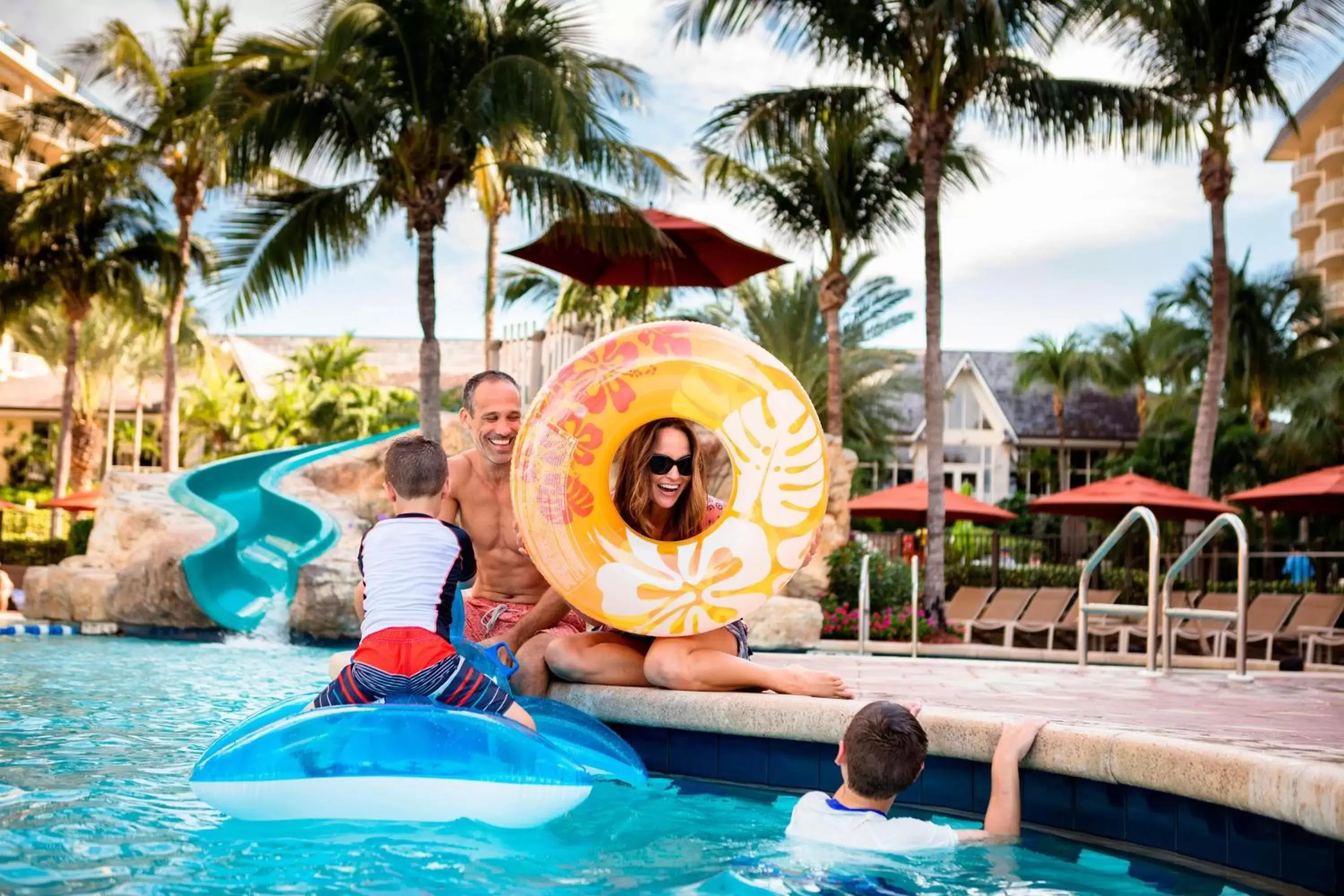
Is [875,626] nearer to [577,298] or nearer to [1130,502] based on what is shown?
[1130,502]

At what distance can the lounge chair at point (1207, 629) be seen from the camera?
47.3 feet

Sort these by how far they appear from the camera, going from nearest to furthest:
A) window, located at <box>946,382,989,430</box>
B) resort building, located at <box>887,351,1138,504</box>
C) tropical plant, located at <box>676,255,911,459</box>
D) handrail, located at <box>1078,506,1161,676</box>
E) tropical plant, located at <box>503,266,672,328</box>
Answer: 1. handrail, located at <box>1078,506,1161,676</box>
2. tropical plant, located at <box>503,266,672,328</box>
3. tropical plant, located at <box>676,255,911,459</box>
4. resort building, located at <box>887,351,1138,504</box>
5. window, located at <box>946,382,989,430</box>

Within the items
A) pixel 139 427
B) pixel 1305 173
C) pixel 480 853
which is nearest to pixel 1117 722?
pixel 480 853

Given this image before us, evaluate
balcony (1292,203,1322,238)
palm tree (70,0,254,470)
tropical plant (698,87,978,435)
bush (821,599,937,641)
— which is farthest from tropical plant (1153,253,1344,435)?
palm tree (70,0,254,470)

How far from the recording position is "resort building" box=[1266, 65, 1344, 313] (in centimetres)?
4466

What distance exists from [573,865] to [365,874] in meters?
0.59

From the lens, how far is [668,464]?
4867 millimetres

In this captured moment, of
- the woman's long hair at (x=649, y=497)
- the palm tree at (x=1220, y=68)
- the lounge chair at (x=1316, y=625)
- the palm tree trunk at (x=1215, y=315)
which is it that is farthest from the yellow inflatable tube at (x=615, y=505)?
the palm tree at (x=1220, y=68)

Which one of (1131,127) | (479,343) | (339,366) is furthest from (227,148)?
(479,343)

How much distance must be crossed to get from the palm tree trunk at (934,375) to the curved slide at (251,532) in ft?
24.5

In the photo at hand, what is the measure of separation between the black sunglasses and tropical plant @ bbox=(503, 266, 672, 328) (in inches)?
812

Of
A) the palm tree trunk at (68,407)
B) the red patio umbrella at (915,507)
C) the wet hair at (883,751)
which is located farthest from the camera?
the palm tree trunk at (68,407)

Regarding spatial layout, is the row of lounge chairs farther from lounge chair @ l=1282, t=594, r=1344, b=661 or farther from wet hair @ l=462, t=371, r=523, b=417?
wet hair @ l=462, t=371, r=523, b=417

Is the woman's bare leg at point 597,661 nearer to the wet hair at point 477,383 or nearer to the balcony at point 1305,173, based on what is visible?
the wet hair at point 477,383
